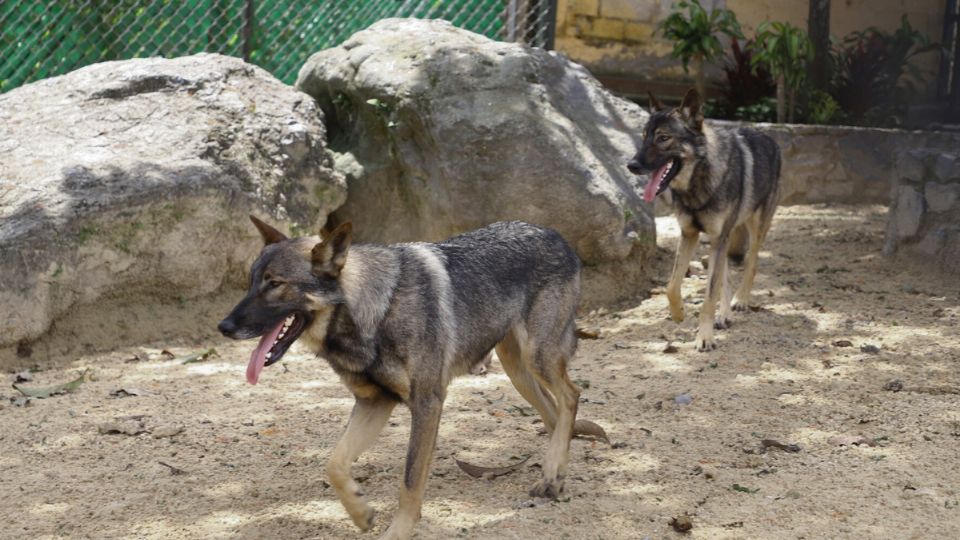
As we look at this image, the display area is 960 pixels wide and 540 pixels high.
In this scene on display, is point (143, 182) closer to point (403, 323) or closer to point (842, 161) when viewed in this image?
point (403, 323)

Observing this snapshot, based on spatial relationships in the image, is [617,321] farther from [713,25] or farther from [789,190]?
[713,25]

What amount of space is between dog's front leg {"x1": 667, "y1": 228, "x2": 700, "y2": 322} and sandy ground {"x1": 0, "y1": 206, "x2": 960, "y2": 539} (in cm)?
19

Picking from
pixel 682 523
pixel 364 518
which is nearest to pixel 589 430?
pixel 682 523

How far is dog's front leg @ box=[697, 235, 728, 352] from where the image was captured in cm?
729

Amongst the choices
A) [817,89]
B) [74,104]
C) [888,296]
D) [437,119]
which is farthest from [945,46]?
[74,104]

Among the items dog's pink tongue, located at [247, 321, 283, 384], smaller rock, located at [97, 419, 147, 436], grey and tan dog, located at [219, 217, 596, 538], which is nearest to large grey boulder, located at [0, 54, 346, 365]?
smaller rock, located at [97, 419, 147, 436]

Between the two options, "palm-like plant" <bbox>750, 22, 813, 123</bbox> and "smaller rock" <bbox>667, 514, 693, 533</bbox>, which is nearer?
"smaller rock" <bbox>667, 514, 693, 533</bbox>

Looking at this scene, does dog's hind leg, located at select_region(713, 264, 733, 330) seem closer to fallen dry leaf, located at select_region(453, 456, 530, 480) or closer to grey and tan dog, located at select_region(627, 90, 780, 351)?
grey and tan dog, located at select_region(627, 90, 780, 351)

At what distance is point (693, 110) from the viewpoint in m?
7.67

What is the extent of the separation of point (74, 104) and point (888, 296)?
20.6ft

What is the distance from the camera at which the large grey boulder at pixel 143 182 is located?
22.3 feet

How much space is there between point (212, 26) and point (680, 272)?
16.1 feet

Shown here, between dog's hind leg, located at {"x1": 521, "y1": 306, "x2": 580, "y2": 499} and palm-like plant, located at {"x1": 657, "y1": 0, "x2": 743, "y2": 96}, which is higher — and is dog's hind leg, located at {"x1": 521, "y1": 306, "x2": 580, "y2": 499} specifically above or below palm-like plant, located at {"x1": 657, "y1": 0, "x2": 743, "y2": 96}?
below

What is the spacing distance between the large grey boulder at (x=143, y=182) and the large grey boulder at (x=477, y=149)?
485 millimetres
